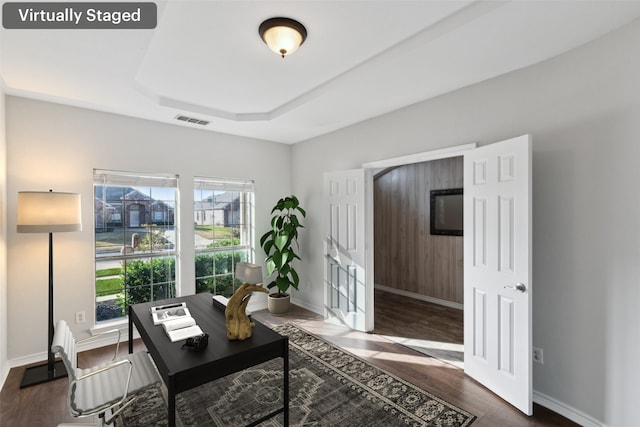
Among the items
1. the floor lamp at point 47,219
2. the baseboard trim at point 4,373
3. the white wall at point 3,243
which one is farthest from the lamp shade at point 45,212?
the baseboard trim at point 4,373

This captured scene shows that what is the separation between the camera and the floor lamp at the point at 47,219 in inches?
104

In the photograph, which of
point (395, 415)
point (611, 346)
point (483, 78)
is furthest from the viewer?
point (483, 78)

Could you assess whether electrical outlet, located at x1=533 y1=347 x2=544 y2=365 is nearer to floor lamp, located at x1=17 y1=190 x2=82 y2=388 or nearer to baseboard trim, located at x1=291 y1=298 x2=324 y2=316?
baseboard trim, located at x1=291 y1=298 x2=324 y2=316

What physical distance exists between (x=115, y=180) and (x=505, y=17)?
400cm

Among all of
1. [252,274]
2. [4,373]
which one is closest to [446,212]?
[252,274]

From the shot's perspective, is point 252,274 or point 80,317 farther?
point 80,317

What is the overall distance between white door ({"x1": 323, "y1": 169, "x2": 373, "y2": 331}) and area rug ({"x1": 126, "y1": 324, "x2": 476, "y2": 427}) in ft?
3.19

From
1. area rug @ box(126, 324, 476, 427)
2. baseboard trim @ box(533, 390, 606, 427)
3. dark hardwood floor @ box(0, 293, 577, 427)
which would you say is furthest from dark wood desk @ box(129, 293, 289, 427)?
baseboard trim @ box(533, 390, 606, 427)

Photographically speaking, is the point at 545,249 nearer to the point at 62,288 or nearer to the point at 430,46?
the point at 430,46

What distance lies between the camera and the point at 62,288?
325cm

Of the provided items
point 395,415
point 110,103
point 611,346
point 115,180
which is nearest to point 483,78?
point 611,346

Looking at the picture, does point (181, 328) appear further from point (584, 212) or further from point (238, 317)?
point (584, 212)

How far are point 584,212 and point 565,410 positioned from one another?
1.46m

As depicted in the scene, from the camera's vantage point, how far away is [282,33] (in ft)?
6.41
